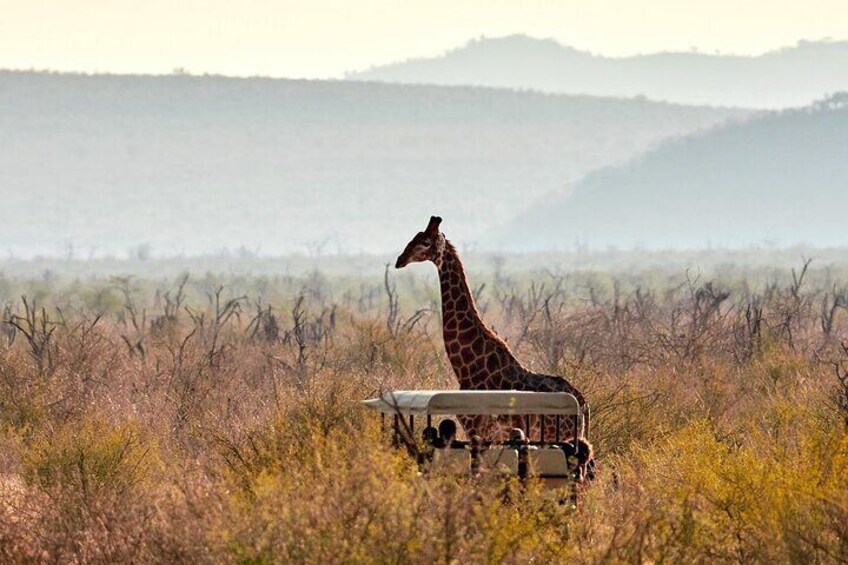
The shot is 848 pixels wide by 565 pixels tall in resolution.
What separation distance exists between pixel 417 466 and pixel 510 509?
58 cm

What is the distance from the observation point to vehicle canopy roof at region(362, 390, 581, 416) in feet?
36.4

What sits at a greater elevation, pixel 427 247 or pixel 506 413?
pixel 427 247

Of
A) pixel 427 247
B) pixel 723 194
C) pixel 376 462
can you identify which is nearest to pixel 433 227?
pixel 427 247

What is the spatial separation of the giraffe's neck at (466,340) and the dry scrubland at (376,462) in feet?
2.57

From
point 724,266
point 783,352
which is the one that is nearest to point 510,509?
point 783,352

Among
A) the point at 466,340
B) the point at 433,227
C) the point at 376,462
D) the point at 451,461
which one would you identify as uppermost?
the point at 433,227

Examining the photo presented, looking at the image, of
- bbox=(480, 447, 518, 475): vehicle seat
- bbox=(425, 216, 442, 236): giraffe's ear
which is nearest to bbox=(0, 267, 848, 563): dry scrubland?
bbox=(480, 447, 518, 475): vehicle seat

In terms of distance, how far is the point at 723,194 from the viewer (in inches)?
5827

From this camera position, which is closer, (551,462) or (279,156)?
(551,462)

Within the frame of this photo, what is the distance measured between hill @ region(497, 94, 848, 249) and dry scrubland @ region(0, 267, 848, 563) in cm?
11886

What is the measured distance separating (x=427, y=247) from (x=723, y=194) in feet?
444

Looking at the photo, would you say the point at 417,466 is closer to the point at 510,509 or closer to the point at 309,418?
the point at 510,509

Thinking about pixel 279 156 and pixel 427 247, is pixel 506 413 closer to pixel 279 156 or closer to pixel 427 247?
pixel 427 247

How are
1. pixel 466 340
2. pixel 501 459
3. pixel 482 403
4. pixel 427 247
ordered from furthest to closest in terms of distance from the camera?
pixel 427 247 < pixel 466 340 < pixel 482 403 < pixel 501 459
